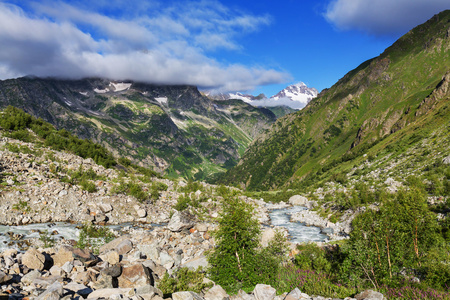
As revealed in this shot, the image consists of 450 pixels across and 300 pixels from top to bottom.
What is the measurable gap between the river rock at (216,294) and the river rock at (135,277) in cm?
564

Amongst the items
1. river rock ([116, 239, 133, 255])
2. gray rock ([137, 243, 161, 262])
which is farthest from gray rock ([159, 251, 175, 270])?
river rock ([116, 239, 133, 255])

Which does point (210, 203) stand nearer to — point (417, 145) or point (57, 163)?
point (57, 163)

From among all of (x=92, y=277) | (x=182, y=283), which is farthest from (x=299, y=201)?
(x=92, y=277)

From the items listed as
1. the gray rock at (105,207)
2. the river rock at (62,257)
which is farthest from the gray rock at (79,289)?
the gray rock at (105,207)

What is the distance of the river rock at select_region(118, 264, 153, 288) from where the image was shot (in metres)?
19.5

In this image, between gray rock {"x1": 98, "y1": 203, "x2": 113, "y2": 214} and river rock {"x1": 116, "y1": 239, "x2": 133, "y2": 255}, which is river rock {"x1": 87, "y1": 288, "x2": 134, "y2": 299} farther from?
gray rock {"x1": 98, "y1": 203, "x2": 113, "y2": 214}

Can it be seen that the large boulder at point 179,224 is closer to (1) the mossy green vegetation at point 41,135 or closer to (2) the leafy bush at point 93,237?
(2) the leafy bush at point 93,237

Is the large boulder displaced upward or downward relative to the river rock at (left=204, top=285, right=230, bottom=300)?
downward

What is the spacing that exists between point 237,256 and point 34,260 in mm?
17236

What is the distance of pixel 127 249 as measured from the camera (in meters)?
29.6

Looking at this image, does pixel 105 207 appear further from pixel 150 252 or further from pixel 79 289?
pixel 79 289

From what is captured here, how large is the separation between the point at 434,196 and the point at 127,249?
61.1 meters

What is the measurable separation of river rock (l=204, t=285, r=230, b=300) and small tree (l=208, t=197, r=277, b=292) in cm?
116

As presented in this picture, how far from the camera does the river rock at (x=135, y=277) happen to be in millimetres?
19531
